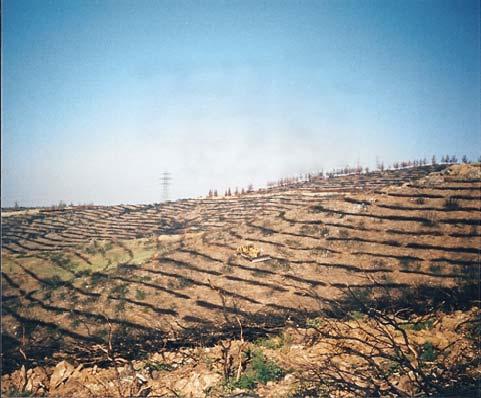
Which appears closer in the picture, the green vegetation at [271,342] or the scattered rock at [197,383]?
the scattered rock at [197,383]

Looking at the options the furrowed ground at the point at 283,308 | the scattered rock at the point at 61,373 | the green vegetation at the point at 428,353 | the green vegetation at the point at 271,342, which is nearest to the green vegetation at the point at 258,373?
the furrowed ground at the point at 283,308

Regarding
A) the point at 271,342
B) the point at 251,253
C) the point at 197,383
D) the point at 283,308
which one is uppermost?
the point at 251,253

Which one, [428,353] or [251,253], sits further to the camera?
[251,253]

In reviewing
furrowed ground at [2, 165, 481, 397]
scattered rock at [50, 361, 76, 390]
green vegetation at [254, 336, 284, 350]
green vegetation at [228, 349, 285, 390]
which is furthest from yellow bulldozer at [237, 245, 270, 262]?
scattered rock at [50, 361, 76, 390]

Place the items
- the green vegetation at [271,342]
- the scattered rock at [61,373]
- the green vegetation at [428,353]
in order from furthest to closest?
the green vegetation at [271,342] → the scattered rock at [61,373] → the green vegetation at [428,353]

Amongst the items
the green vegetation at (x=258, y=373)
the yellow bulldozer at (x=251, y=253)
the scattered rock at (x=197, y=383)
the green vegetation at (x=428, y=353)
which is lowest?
the scattered rock at (x=197, y=383)

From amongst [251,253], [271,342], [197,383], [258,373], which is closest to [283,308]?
[271,342]

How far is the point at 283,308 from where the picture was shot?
137 inches

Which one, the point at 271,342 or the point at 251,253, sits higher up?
the point at 251,253

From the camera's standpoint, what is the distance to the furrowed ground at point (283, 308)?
3.03 meters

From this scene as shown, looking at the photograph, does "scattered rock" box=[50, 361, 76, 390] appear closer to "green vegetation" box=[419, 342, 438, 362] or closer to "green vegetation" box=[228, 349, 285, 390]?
"green vegetation" box=[228, 349, 285, 390]

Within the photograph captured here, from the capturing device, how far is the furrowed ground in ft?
9.95

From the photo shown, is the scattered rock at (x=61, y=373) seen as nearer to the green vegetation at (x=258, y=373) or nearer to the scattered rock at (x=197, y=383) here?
the scattered rock at (x=197, y=383)

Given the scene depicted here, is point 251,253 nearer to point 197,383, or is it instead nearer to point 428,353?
point 197,383
